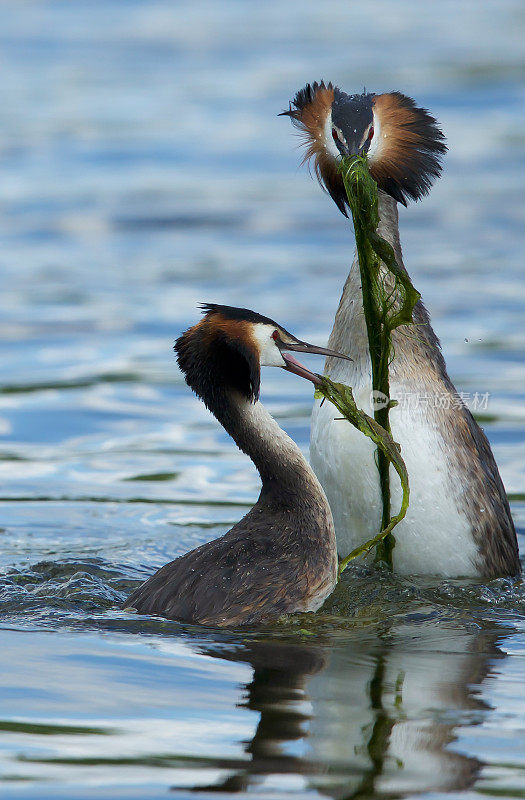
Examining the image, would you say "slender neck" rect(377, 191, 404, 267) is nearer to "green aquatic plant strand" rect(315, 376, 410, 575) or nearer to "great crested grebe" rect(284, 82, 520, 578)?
"great crested grebe" rect(284, 82, 520, 578)

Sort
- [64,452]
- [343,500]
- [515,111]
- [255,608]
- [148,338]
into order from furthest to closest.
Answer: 1. [515,111]
2. [148,338]
3. [64,452]
4. [343,500]
5. [255,608]

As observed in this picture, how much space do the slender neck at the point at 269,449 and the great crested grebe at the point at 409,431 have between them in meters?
0.53

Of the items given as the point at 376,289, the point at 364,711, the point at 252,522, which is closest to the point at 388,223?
the point at 376,289

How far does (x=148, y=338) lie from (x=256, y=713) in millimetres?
7641

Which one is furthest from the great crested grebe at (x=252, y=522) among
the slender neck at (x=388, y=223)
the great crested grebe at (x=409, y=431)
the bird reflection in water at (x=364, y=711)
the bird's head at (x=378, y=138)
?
the bird's head at (x=378, y=138)

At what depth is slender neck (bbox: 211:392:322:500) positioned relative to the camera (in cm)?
672

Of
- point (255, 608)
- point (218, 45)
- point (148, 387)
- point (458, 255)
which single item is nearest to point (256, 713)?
point (255, 608)

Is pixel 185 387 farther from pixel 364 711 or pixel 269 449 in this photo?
pixel 364 711

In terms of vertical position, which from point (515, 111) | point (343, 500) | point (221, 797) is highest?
point (515, 111)

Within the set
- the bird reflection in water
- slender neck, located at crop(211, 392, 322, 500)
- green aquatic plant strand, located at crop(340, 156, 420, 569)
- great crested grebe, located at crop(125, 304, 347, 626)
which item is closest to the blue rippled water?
the bird reflection in water

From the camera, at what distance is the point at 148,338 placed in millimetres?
12633

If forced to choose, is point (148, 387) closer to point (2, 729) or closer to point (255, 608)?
point (255, 608)

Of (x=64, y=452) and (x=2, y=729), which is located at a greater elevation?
(x=64, y=452)

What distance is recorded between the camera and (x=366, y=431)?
6602 millimetres
